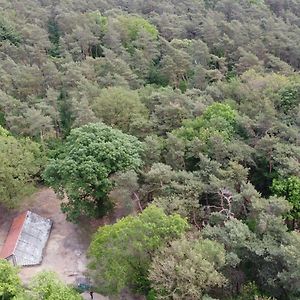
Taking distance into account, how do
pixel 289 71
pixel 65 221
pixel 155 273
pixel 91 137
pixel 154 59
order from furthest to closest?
pixel 154 59, pixel 289 71, pixel 65 221, pixel 91 137, pixel 155 273

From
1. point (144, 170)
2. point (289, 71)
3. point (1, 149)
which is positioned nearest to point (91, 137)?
point (144, 170)

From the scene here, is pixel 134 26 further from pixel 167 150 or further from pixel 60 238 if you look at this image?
pixel 60 238

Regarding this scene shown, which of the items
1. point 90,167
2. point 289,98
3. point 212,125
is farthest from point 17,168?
point 289,98

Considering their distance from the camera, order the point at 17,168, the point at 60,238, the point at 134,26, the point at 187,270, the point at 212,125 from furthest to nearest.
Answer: the point at 134,26
the point at 212,125
the point at 17,168
the point at 60,238
the point at 187,270

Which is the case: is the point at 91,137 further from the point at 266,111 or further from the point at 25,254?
the point at 266,111

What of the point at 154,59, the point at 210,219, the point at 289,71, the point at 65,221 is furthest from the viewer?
the point at 154,59

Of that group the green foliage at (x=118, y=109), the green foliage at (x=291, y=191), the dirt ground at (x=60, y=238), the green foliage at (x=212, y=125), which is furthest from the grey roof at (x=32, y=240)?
the green foliage at (x=291, y=191)

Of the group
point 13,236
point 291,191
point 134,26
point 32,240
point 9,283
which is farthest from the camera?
point 134,26

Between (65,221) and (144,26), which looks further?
(144,26)
